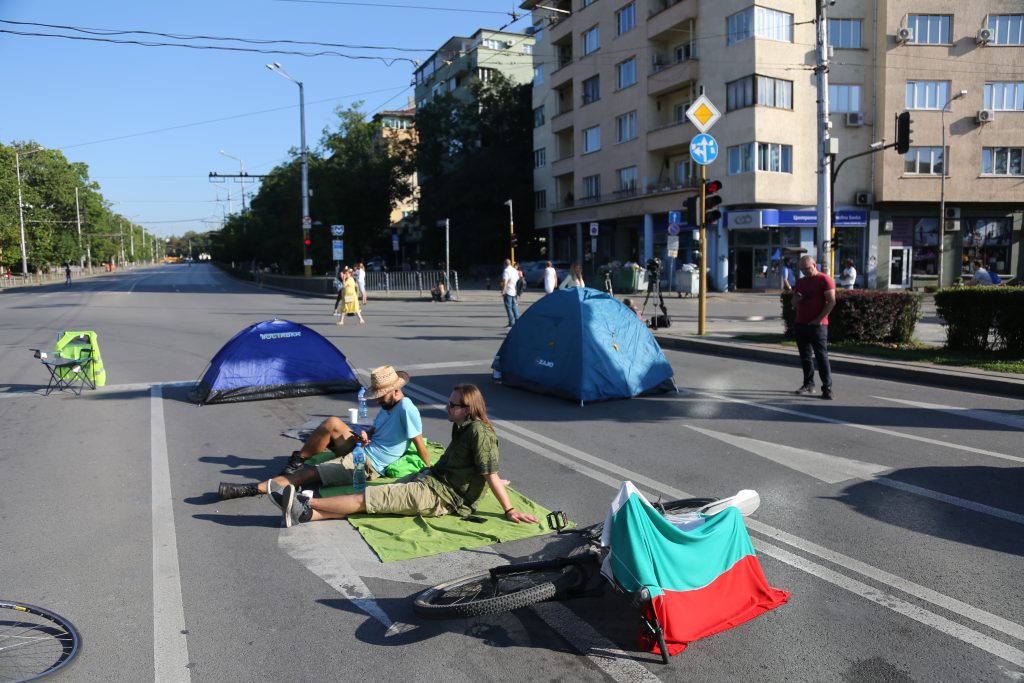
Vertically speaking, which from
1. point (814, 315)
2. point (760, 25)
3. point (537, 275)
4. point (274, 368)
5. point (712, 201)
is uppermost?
point (760, 25)

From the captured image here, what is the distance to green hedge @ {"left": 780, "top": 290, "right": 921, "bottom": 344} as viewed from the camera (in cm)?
1355

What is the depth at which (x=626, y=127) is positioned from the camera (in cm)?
4366

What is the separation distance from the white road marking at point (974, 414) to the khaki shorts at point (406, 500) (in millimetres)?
6444

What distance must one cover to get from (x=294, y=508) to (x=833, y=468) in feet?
14.7

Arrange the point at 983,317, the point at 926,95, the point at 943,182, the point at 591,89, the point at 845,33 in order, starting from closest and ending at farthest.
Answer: the point at 983,317 → the point at 943,182 → the point at 845,33 → the point at 926,95 → the point at 591,89

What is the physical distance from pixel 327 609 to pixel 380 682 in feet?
2.78

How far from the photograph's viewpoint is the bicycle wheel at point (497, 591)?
3.63 m

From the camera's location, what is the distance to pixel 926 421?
27.0 ft

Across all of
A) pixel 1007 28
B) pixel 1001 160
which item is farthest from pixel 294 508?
pixel 1007 28

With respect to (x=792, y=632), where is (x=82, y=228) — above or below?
above

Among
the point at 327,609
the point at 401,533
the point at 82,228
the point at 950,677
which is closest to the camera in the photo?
the point at 950,677

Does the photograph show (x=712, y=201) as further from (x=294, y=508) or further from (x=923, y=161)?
(x=923, y=161)

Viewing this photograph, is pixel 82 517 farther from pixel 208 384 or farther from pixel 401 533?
pixel 208 384

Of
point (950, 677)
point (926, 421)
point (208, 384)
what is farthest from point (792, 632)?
point (208, 384)
